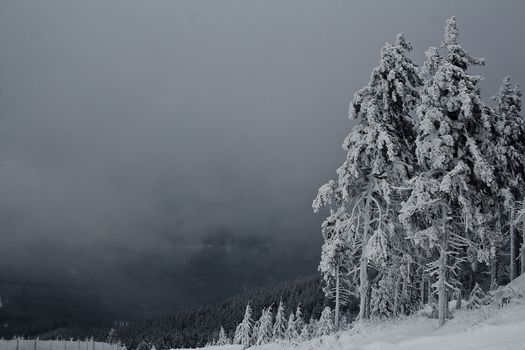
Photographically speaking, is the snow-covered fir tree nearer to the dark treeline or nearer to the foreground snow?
the foreground snow

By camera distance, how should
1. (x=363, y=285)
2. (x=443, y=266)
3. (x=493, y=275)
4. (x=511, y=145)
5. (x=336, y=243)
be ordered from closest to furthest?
(x=443, y=266) → (x=363, y=285) → (x=336, y=243) → (x=493, y=275) → (x=511, y=145)

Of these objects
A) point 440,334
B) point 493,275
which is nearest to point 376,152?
point 440,334

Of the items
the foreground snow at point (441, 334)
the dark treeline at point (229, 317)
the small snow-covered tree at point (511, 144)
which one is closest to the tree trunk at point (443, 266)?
the foreground snow at point (441, 334)

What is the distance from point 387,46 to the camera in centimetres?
2541

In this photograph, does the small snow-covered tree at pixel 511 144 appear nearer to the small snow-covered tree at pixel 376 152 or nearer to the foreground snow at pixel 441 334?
the foreground snow at pixel 441 334

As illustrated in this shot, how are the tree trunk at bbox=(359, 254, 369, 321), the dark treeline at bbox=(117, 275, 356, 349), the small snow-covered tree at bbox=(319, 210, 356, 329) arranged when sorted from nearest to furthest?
the tree trunk at bbox=(359, 254, 369, 321)
the small snow-covered tree at bbox=(319, 210, 356, 329)
the dark treeline at bbox=(117, 275, 356, 349)

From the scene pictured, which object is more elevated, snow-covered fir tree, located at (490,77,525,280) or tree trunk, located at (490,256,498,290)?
snow-covered fir tree, located at (490,77,525,280)

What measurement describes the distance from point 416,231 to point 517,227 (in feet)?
61.4

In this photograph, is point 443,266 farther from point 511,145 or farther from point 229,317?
point 229,317

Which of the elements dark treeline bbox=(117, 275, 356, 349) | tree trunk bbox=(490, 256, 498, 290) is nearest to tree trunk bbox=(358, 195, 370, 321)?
tree trunk bbox=(490, 256, 498, 290)

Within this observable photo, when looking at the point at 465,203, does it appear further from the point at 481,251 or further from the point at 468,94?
the point at 468,94

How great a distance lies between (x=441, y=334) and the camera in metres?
15.2

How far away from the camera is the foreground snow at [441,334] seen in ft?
39.8

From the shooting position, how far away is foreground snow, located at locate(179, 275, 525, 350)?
39.8 feet
